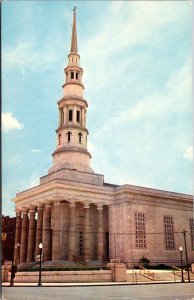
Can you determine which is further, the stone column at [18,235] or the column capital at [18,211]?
the column capital at [18,211]

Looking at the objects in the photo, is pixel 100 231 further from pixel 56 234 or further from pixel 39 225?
pixel 39 225

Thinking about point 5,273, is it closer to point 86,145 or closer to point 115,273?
point 115,273

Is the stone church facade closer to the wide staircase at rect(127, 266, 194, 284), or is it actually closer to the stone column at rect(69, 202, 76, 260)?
the stone column at rect(69, 202, 76, 260)

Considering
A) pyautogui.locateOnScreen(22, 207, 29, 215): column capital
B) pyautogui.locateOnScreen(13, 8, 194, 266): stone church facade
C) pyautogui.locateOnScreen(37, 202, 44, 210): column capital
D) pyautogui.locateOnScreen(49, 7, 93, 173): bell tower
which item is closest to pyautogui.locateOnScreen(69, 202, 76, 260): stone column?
pyautogui.locateOnScreen(13, 8, 194, 266): stone church facade

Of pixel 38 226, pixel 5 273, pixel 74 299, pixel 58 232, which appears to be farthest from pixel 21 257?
pixel 74 299

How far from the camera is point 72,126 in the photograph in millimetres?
29531

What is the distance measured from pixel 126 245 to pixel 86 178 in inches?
217

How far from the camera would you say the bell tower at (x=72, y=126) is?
28.9m

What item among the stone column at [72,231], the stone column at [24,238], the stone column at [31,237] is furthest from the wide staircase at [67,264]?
the stone column at [24,238]

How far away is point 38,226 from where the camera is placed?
1046 inches

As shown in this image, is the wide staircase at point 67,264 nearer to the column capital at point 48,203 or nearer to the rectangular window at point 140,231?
the rectangular window at point 140,231

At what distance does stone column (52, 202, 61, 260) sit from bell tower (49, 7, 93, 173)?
4.38m

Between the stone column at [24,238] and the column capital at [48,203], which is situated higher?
the column capital at [48,203]

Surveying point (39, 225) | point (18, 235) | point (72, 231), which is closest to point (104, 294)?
point (72, 231)
